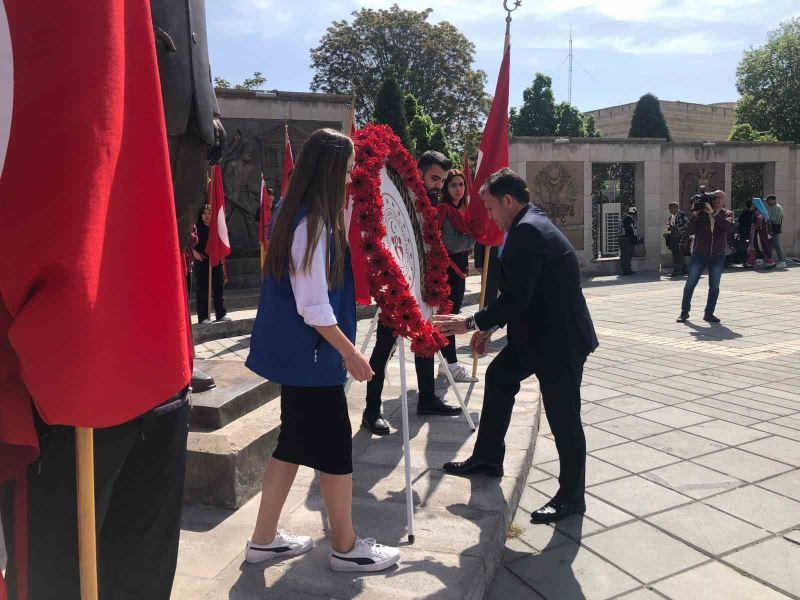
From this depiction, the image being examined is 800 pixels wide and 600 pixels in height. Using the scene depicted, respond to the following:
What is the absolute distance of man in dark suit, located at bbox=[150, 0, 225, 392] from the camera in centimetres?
208

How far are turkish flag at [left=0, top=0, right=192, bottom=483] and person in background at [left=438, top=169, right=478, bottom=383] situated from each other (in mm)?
4168

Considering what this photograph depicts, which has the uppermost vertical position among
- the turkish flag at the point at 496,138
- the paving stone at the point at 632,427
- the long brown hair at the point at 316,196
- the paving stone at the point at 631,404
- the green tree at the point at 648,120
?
the green tree at the point at 648,120

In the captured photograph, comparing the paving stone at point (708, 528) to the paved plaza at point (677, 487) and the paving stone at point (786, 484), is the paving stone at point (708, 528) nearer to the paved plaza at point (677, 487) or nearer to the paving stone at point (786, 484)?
the paved plaza at point (677, 487)

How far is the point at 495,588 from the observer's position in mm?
2828

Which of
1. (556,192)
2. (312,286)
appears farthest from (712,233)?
(312,286)

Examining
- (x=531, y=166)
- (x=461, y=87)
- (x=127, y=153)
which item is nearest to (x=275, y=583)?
(x=127, y=153)

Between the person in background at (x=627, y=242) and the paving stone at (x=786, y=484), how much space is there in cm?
1429

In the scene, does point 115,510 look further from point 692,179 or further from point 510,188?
point 692,179

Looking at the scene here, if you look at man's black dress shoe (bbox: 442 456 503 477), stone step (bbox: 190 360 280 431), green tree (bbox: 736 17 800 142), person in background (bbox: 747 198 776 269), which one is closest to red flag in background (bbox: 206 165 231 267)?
stone step (bbox: 190 360 280 431)

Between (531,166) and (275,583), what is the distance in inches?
630

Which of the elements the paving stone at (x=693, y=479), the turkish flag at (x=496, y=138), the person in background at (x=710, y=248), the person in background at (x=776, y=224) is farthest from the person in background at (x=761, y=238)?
the paving stone at (x=693, y=479)

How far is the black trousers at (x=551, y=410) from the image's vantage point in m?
3.34

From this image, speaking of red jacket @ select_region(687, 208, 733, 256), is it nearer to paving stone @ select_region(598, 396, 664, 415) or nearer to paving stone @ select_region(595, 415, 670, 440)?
paving stone @ select_region(598, 396, 664, 415)

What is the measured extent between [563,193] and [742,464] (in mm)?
14337
